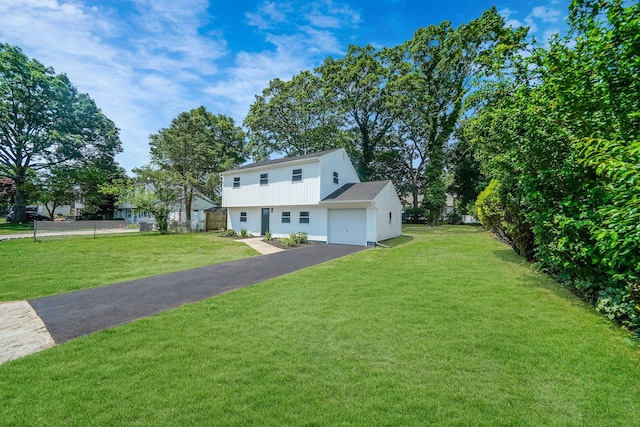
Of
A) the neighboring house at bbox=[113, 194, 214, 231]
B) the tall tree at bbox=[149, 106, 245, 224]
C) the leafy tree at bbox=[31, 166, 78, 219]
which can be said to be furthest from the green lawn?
the tall tree at bbox=[149, 106, 245, 224]

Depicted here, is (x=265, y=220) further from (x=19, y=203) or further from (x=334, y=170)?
(x=19, y=203)

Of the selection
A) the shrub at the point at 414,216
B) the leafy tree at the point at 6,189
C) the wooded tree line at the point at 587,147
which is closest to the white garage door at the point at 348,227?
the wooded tree line at the point at 587,147

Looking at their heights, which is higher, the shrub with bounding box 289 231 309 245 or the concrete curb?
the shrub with bounding box 289 231 309 245

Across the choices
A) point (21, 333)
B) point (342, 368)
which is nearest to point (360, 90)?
point (342, 368)

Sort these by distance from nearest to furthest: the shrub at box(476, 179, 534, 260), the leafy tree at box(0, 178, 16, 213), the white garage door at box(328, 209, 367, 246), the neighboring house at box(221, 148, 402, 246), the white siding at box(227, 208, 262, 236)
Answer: the shrub at box(476, 179, 534, 260)
the white garage door at box(328, 209, 367, 246)
the neighboring house at box(221, 148, 402, 246)
the white siding at box(227, 208, 262, 236)
the leafy tree at box(0, 178, 16, 213)

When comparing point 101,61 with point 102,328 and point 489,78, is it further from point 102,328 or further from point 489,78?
point 489,78

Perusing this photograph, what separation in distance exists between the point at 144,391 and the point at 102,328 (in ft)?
8.09

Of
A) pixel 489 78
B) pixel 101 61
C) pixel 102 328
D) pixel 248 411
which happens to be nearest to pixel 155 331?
pixel 102 328

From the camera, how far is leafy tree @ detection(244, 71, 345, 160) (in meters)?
26.7

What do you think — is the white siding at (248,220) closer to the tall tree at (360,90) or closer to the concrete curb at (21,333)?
the tall tree at (360,90)

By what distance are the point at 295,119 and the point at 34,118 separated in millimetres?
27316

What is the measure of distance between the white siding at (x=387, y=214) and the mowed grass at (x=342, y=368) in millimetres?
9568

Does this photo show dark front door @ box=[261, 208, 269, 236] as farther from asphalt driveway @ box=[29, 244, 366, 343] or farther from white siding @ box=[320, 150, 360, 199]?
asphalt driveway @ box=[29, 244, 366, 343]

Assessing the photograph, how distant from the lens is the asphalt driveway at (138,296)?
15.3ft
